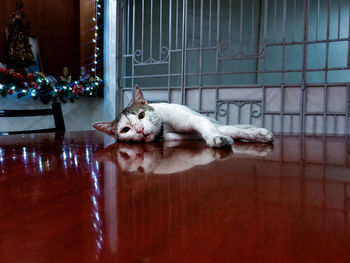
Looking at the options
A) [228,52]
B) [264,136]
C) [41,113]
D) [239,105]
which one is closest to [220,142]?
[264,136]

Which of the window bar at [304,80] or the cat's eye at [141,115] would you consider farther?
the window bar at [304,80]

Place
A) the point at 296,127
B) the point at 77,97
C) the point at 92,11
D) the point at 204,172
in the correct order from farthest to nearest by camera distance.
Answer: the point at 92,11, the point at 77,97, the point at 296,127, the point at 204,172

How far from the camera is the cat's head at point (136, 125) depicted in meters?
0.99

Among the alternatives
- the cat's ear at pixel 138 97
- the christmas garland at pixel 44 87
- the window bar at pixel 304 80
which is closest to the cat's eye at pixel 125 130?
the cat's ear at pixel 138 97

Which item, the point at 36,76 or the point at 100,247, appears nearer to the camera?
the point at 100,247

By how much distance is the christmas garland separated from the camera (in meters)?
2.49

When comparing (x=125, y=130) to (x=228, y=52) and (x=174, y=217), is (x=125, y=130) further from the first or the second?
(x=228, y=52)

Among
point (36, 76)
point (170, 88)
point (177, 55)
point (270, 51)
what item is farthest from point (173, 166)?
point (270, 51)

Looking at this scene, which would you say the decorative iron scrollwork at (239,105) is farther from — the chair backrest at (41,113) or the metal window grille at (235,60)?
the chair backrest at (41,113)

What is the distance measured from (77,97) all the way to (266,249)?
3278mm

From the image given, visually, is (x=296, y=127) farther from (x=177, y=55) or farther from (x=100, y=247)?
(x=100, y=247)

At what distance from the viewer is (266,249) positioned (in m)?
0.17

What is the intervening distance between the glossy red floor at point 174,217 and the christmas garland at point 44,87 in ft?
8.07

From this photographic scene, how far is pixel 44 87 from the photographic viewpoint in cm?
285
